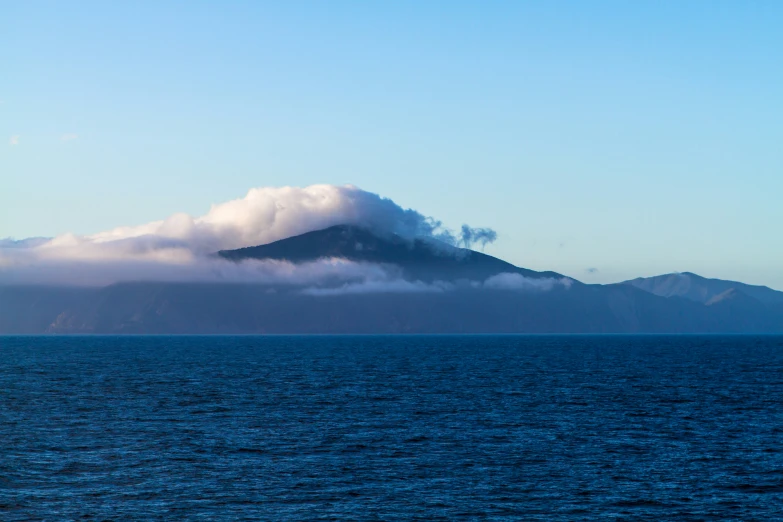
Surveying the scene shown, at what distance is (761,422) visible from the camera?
83875 millimetres

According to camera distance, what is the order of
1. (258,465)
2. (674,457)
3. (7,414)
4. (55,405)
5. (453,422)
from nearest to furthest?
(258,465), (674,457), (453,422), (7,414), (55,405)

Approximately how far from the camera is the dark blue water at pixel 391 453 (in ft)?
164

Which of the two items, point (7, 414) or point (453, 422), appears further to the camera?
point (7, 414)

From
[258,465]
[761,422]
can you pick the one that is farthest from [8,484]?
[761,422]

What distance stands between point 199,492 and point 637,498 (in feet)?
85.5

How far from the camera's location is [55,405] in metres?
97.4

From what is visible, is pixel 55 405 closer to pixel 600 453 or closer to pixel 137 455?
pixel 137 455

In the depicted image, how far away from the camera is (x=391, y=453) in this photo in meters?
65.6

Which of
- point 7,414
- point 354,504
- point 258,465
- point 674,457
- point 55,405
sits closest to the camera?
point 354,504

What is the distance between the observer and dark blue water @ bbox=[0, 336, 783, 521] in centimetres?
4994

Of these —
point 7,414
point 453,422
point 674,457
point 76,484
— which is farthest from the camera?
point 7,414

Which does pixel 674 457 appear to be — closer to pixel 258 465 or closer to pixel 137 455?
pixel 258 465

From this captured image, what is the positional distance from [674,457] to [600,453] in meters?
5.28

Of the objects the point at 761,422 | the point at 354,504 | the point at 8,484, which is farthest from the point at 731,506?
the point at 8,484
